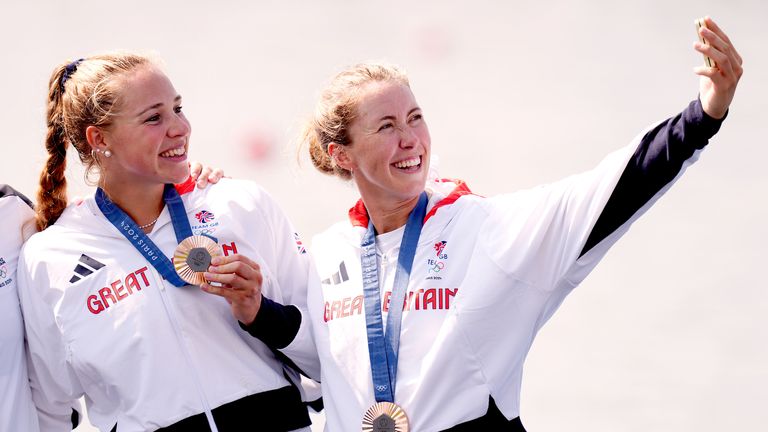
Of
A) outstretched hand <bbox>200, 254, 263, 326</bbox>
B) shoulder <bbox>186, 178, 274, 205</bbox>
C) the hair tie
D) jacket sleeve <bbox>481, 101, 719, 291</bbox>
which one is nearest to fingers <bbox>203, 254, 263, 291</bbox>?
outstretched hand <bbox>200, 254, 263, 326</bbox>

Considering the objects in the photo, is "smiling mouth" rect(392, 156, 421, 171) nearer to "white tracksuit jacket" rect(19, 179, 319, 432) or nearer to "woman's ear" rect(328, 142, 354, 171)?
"woman's ear" rect(328, 142, 354, 171)

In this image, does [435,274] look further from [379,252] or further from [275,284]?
[275,284]

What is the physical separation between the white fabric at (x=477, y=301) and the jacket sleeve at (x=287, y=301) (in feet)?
0.62

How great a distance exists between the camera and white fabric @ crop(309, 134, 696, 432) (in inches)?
106

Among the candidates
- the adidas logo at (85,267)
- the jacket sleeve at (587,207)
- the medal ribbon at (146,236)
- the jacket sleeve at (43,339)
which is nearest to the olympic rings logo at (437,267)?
the jacket sleeve at (587,207)

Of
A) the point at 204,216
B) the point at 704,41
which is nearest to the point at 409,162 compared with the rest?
the point at 204,216

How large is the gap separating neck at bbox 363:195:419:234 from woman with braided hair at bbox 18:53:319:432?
323mm

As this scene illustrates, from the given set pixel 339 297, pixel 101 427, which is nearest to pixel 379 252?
pixel 339 297

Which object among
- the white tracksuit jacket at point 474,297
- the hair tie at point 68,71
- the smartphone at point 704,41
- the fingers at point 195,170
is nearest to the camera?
the smartphone at point 704,41

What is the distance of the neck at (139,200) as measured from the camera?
3275 mm

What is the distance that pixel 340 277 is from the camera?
122 inches

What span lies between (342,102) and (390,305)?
25.0 inches

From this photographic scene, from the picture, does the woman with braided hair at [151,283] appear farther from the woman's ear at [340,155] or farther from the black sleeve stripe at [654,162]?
the black sleeve stripe at [654,162]

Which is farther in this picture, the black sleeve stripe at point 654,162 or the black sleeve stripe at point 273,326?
the black sleeve stripe at point 273,326
